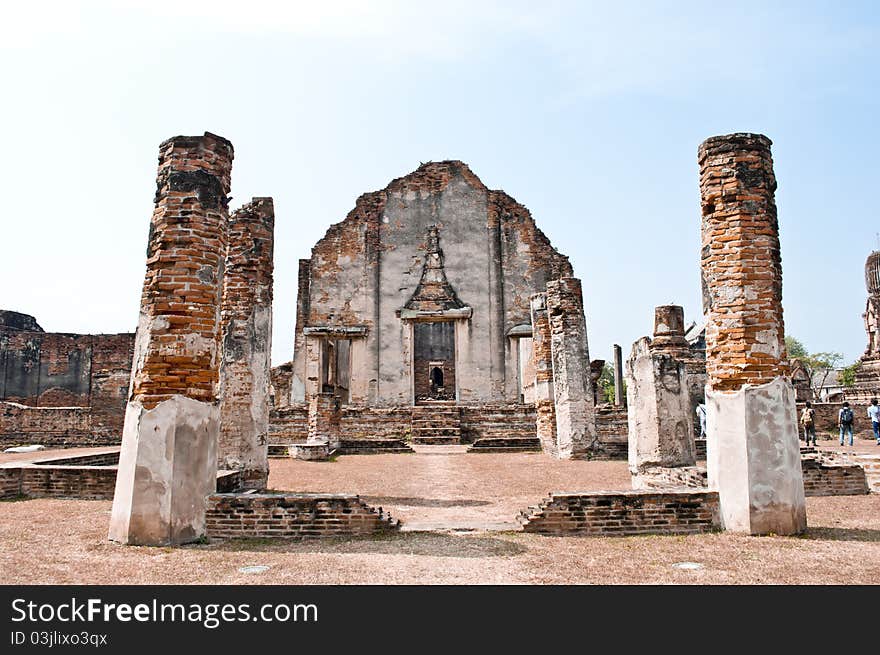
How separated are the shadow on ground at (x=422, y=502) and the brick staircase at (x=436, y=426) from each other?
36.0 ft

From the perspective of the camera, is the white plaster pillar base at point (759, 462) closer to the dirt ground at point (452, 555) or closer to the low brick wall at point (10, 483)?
the dirt ground at point (452, 555)

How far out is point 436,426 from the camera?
67.7ft

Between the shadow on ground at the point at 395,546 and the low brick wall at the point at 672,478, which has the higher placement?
the low brick wall at the point at 672,478

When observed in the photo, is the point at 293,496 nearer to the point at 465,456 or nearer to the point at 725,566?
the point at 725,566

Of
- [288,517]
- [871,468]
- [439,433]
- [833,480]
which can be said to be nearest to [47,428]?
[439,433]

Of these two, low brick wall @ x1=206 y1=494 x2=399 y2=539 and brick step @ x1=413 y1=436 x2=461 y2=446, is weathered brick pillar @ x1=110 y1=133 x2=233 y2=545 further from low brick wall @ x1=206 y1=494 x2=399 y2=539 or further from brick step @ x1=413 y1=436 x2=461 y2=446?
brick step @ x1=413 y1=436 x2=461 y2=446

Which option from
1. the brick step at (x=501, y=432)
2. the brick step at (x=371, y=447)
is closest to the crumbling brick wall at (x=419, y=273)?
the brick step at (x=501, y=432)

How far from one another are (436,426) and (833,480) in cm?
1270

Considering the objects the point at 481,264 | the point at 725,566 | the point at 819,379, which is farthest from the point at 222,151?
the point at 819,379

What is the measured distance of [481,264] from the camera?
86.7 ft

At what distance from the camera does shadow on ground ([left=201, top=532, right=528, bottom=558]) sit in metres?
5.49

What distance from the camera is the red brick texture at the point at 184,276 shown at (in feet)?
20.6

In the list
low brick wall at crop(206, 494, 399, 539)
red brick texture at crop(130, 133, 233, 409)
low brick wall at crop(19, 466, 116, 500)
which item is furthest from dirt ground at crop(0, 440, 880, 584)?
red brick texture at crop(130, 133, 233, 409)

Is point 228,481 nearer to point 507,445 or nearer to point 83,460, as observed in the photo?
point 83,460
